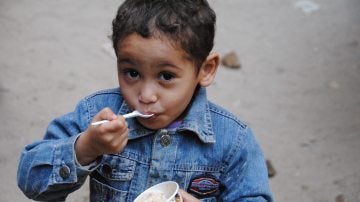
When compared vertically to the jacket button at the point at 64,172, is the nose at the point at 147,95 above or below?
above

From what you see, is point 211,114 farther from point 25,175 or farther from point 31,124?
point 31,124

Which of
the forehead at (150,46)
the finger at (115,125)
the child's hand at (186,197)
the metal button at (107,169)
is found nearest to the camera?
the finger at (115,125)

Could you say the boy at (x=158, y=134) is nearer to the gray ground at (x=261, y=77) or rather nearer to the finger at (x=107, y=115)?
the finger at (x=107, y=115)

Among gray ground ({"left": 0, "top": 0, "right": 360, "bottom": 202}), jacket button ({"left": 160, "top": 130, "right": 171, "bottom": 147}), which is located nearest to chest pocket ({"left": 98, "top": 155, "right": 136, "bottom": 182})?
jacket button ({"left": 160, "top": 130, "right": 171, "bottom": 147})

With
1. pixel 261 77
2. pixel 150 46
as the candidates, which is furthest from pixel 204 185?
pixel 261 77

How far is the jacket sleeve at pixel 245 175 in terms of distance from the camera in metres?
1.96

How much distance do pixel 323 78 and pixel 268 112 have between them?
1.73 ft

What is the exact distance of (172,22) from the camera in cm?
177

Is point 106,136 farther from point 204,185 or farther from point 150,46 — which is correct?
point 204,185

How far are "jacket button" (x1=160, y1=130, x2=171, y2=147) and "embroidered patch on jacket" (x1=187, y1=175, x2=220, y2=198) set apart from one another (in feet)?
0.49

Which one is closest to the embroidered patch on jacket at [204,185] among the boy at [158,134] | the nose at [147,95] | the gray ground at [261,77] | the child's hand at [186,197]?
the boy at [158,134]

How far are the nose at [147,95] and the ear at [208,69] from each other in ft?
0.70

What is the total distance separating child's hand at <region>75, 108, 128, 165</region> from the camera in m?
1.64

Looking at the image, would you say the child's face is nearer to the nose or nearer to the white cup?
the nose
